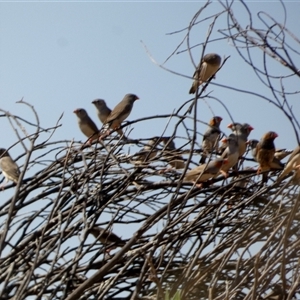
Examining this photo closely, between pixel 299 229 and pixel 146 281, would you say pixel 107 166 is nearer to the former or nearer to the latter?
pixel 146 281

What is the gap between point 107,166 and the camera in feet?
16.2

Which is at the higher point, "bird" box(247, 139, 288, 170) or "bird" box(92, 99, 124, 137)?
"bird" box(92, 99, 124, 137)

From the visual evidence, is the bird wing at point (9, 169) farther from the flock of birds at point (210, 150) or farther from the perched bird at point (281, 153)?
the perched bird at point (281, 153)

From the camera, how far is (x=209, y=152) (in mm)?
5191

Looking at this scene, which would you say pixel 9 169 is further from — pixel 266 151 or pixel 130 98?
pixel 266 151

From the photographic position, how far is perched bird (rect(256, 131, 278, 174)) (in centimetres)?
572

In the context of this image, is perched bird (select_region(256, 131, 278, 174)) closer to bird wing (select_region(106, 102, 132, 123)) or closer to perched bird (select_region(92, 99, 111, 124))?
bird wing (select_region(106, 102, 132, 123))

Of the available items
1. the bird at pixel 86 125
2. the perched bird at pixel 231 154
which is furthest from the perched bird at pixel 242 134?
the bird at pixel 86 125

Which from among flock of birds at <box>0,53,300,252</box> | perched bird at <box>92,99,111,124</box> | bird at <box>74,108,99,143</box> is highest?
perched bird at <box>92,99,111,124</box>

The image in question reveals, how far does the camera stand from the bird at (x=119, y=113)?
Answer: 7.66 meters

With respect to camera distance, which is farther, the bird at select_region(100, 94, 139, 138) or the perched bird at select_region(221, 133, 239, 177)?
the bird at select_region(100, 94, 139, 138)

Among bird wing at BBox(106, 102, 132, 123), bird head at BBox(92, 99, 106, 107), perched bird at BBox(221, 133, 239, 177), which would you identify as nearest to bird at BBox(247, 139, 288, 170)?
perched bird at BBox(221, 133, 239, 177)

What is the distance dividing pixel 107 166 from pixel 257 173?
3.75ft

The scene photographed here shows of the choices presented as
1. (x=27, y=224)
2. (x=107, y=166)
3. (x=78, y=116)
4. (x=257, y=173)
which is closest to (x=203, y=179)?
(x=257, y=173)
